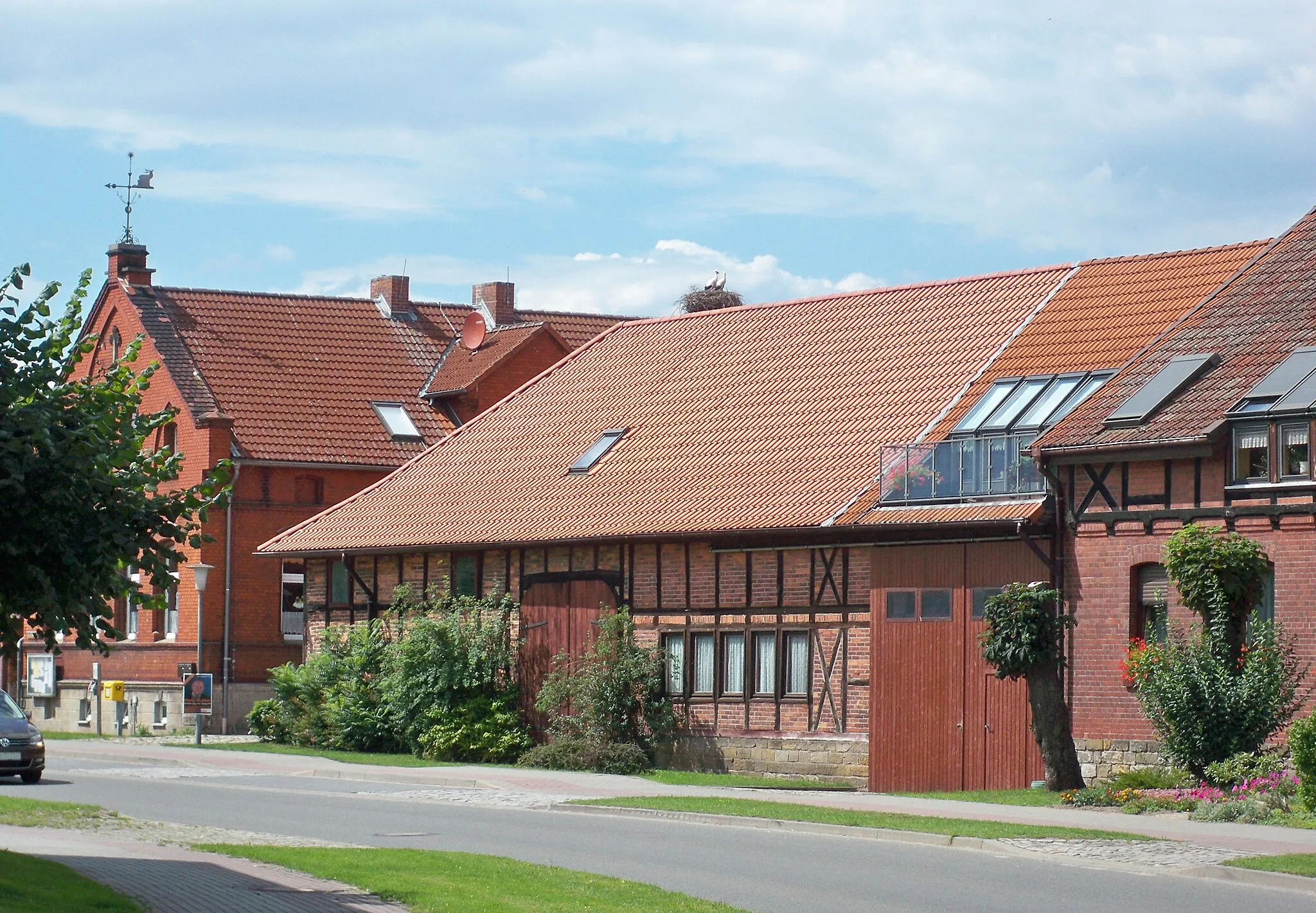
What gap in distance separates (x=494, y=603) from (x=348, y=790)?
26.8ft

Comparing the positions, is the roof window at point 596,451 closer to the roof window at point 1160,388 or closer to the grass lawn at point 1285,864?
the roof window at point 1160,388

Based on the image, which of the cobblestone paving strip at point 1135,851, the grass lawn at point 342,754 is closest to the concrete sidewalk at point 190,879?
the cobblestone paving strip at point 1135,851

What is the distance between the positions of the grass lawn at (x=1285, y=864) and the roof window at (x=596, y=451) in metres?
19.9

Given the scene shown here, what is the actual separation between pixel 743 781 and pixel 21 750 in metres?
10.6

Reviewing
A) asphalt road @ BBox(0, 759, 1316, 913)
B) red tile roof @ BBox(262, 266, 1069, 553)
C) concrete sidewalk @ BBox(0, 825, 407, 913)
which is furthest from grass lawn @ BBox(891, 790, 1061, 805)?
concrete sidewalk @ BBox(0, 825, 407, 913)

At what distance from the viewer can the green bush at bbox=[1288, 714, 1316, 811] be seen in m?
21.2

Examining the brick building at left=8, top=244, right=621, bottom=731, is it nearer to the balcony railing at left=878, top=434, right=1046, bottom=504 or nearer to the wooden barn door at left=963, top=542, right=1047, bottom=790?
the balcony railing at left=878, top=434, right=1046, bottom=504

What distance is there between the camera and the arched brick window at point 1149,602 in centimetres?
2556

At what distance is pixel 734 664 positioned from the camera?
104ft

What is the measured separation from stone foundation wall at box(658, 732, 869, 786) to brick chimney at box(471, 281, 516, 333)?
81.8ft

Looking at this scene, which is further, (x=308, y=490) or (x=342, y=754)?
(x=308, y=490)

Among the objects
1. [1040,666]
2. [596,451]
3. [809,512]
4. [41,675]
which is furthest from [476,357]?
[1040,666]

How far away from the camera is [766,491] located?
1238 inches

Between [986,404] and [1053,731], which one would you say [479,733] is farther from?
[1053,731]
